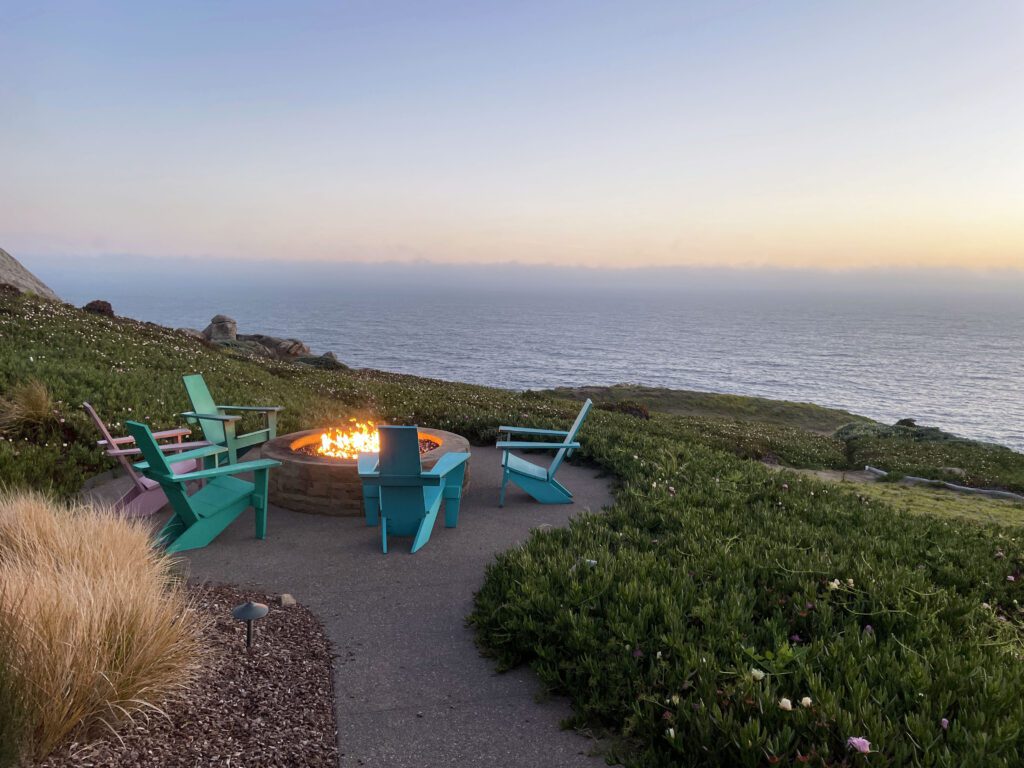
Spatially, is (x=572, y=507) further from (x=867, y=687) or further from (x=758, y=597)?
(x=867, y=687)

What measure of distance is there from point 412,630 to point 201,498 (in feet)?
11.1

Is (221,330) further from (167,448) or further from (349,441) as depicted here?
→ (167,448)

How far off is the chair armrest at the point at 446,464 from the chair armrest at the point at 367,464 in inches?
24.3

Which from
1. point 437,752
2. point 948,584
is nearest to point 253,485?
point 437,752

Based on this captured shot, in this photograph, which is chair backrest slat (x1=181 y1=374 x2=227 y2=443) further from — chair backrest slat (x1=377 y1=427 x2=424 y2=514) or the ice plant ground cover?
chair backrest slat (x1=377 y1=427 x2=424 y2=514)

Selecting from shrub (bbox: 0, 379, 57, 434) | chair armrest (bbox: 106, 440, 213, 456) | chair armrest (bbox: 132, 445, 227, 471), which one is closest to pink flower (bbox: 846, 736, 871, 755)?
chair armrest (bbox: 106, 440, 213, 456)

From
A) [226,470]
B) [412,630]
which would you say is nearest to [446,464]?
[226,470]

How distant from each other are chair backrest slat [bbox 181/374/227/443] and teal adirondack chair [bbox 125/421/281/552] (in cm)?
184

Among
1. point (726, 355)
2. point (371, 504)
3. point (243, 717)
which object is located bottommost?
point (726, 355)

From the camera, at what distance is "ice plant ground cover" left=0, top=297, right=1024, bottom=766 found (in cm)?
346

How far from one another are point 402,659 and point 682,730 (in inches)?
86.3

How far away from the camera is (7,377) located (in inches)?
456

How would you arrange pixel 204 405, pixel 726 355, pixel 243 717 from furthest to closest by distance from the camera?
1. pixel 726 355
2. pixel 204 405
3. pixel 243 717

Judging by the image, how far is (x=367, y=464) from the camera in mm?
7363
